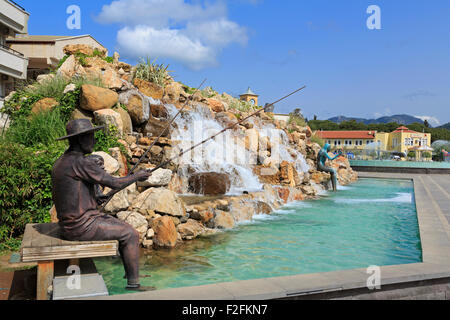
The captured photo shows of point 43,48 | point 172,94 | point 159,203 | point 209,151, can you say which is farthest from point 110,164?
point 43,48

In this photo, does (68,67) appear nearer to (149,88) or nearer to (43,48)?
(149,88)

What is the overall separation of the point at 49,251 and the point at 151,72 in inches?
491

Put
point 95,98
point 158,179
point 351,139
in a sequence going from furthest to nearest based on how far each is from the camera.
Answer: point 351,139 → point 95,98 → point 158,179

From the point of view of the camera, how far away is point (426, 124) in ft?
335

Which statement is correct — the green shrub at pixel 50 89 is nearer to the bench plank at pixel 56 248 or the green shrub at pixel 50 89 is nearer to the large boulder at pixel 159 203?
the large boulder at pixel 159 203

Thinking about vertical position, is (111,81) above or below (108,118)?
above

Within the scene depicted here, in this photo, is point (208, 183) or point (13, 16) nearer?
point (208, 183)

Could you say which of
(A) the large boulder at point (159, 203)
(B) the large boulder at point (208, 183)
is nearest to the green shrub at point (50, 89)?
(B) the large boulder at point (208, 183)

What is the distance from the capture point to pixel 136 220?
22.3 ft

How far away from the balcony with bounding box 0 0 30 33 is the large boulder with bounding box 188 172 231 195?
1919cm

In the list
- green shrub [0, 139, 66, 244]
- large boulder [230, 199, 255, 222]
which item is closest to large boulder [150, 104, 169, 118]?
large boulder [230, 199, 255, 222]

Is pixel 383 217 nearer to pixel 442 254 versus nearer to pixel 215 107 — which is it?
pixel 442 254

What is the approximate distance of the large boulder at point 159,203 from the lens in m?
7.25
